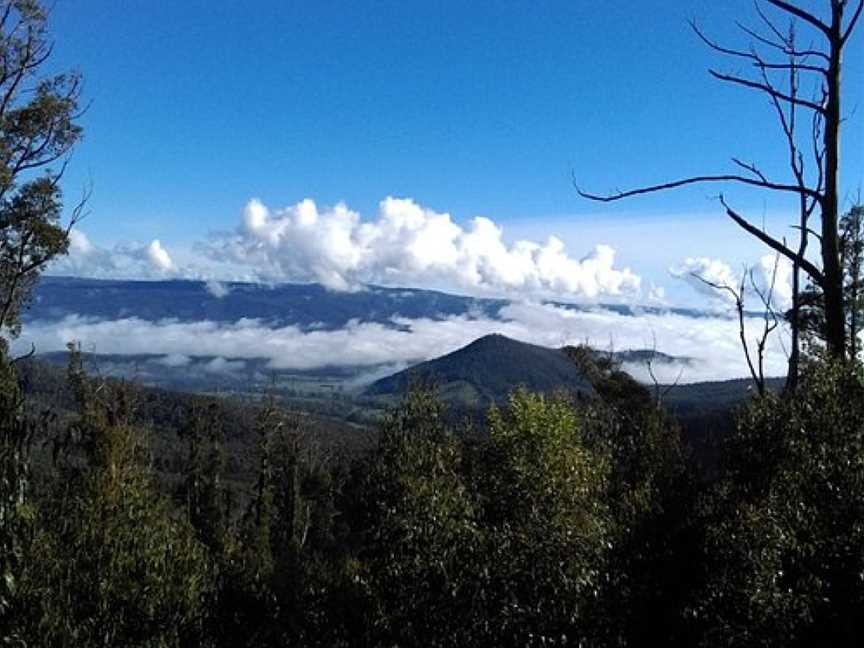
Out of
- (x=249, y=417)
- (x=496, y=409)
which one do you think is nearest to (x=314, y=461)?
(x=496, y=409)

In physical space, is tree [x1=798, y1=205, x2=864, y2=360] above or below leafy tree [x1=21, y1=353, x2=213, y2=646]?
above

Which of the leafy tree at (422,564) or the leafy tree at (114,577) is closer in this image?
the leafy tree at (422,564)

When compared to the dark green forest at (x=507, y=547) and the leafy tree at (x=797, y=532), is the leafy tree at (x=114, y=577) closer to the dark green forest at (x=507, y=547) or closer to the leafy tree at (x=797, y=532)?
the dark green forest at (x=507, y=547)

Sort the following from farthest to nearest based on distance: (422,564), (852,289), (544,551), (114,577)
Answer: (852,289) → (114,577) → (422,564) → (544,551)

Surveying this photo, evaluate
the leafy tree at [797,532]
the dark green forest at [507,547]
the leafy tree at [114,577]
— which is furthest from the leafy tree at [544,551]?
the leafy tree at [114,577]

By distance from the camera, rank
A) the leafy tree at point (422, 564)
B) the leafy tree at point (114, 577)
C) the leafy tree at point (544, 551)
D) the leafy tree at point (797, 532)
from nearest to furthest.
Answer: the leafy tree at point (797, 532) → the leafy tree at point (544, 551) → the leafy tree at point (422, 564) → the leafy tree at point (114, 577)

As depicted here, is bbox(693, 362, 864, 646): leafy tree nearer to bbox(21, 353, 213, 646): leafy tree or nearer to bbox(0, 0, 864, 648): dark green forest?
bbox(0, 0, 864, 648): dark green forest

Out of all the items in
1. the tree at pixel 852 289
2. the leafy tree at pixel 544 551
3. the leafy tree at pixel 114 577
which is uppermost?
the tree at pixel 852 289

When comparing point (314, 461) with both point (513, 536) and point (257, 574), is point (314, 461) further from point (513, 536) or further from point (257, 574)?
point (513, 536)

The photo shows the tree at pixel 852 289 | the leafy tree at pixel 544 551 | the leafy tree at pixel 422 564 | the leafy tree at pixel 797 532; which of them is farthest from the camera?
the tree at pixel 852 289

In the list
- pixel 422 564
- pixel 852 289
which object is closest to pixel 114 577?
pixel 422 564

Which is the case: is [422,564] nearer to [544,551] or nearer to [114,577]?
[544,551]

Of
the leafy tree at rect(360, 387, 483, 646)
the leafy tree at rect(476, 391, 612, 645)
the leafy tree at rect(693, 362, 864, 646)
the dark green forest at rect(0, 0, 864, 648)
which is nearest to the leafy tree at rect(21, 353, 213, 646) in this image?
the dark green forest at rect(0, 0, 864, 648)

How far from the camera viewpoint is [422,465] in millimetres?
18641
